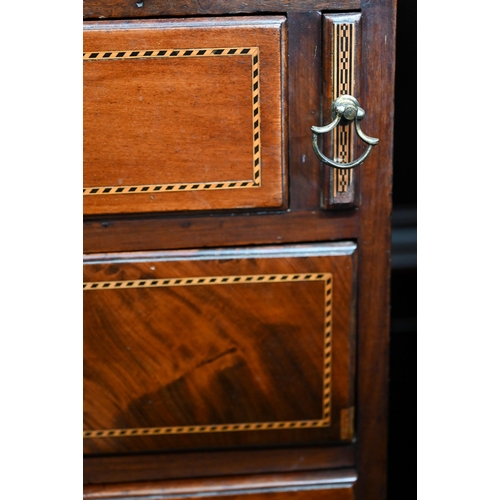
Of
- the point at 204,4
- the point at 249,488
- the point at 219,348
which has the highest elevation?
the point at 204,4

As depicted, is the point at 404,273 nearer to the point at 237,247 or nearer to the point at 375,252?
the point at 375,252

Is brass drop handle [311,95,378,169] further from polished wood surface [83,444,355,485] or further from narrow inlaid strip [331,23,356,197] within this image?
polished wood surface [83,444,355,485]

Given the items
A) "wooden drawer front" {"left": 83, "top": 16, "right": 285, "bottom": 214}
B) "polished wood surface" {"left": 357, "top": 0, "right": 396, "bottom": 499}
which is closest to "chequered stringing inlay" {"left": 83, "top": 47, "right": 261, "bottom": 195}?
"wooden drawer front" {"left": 83, "top": 16, "right": 285, "bottom": 214}

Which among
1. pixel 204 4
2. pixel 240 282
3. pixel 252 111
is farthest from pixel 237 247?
pixel 204 4

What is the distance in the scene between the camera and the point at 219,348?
717mm

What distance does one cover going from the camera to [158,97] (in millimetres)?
637

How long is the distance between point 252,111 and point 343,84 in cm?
10

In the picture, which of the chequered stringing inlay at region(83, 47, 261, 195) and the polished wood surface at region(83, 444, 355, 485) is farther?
the polished wood surface at region(83, 444, 355, 485)

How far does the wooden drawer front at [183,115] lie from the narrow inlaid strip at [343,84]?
0.05 metres

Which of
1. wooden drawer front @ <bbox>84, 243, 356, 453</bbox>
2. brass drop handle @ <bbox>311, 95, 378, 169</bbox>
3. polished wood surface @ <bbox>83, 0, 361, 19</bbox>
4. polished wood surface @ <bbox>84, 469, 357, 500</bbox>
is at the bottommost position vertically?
polished wood surface @ <bbox>84, 469, 357, 500</bbox>

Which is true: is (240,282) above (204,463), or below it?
above

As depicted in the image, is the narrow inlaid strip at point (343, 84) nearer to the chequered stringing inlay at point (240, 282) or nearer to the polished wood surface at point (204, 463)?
the chequered stringing inlay at point (240, 282)

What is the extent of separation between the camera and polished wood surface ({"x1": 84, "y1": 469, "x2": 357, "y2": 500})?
2.48 feet

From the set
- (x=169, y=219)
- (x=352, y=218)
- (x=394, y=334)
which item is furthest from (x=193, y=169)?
(x=394, y=334)
